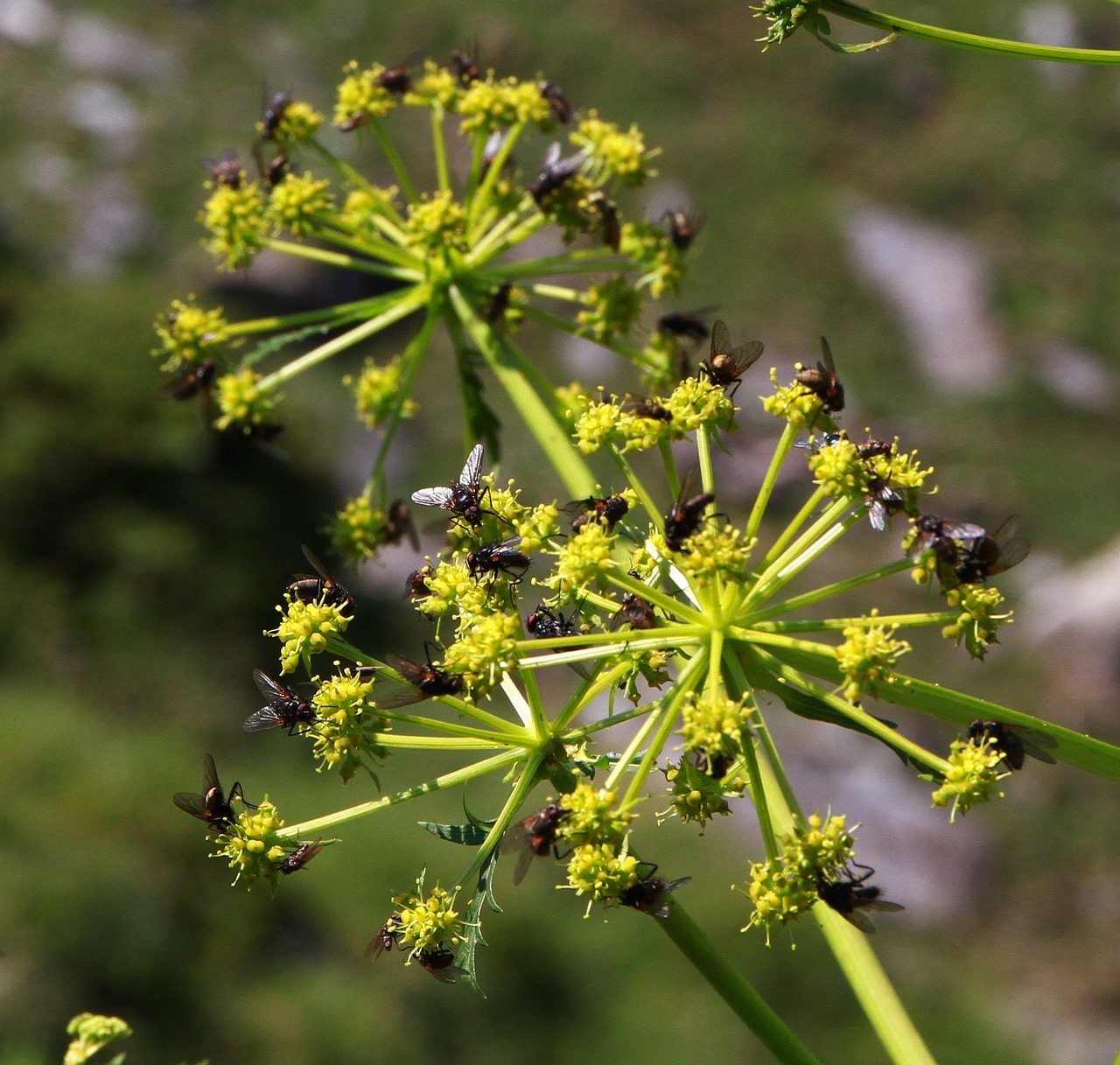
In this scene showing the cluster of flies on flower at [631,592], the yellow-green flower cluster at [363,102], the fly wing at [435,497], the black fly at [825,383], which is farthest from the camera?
the yellow-green flower cluster at [363,102]

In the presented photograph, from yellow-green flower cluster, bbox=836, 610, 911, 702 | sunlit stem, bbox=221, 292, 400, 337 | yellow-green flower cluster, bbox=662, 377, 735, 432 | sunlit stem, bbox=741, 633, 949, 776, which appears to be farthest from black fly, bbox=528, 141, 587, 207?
yellow-green flower cluster, bbox=836, 610, 911, 702

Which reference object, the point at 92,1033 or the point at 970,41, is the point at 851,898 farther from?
the point at 970,41

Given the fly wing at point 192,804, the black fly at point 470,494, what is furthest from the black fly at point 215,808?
the black fly at point 470,494

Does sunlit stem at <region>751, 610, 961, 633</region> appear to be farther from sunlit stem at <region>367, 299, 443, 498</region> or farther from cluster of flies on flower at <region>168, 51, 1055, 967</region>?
sunlit stem at <region>367, 299, 443, 498</region>

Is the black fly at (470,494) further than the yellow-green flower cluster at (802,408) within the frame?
Yes

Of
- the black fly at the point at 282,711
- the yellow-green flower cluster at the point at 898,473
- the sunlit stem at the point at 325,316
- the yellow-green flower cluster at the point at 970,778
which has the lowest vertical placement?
the black fly at the point at 282,711

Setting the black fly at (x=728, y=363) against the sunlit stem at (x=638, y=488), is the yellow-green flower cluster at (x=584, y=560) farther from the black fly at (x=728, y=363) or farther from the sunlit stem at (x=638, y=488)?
the black fly at (x=728, y=363)
